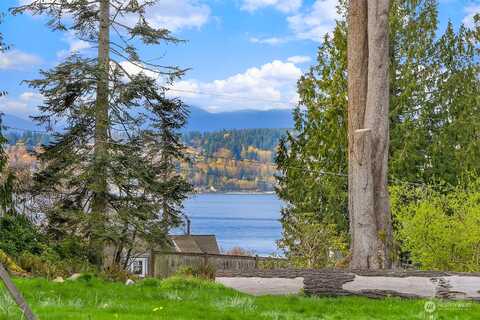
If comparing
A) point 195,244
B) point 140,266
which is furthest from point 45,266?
point 195,244

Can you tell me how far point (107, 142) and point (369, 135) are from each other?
12029 millimetres

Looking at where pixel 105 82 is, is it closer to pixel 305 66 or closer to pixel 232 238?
pixel 305 66

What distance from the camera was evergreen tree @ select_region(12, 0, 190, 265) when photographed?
23.2m

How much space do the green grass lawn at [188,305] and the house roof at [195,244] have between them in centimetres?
3809

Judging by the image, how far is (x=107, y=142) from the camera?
2367cm

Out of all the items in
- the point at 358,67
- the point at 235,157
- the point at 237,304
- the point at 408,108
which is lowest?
the point at 237,304

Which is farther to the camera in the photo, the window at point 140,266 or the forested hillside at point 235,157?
the forested hillside at point 235,157

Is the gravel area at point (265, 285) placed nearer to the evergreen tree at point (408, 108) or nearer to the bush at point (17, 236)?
the bush at point (17, 236)

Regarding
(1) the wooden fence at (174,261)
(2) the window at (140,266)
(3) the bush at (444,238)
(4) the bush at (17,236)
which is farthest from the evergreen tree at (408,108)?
(2) the window at (140,266)

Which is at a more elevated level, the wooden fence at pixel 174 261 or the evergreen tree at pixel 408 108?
the evergreen tree at pixel 408 108

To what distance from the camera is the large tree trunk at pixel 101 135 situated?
2275cm

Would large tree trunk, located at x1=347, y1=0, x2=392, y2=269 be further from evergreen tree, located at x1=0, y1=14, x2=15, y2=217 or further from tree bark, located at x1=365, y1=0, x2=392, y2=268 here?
evergreen tree, located at x1=0, y1=14, x2=15, y2=217

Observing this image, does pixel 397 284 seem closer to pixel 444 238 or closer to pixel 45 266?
pixel 444 238

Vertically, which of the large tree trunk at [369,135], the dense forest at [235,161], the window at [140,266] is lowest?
the window at [140,266]
